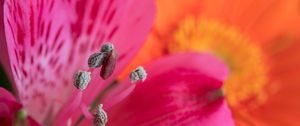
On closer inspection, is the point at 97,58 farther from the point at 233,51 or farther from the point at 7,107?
the point at 233,51

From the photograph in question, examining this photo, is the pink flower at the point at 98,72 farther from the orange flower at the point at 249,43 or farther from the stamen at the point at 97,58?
the orange flower at the point at 249,43

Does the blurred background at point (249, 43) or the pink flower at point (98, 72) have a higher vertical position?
the blurred background at point (249, 43)

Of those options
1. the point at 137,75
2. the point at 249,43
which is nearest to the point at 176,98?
the point at 137,75

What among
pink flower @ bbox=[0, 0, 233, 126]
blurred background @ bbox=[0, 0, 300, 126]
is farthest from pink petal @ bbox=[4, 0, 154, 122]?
blurred background @ bbox=[0, 0, 300, 126]

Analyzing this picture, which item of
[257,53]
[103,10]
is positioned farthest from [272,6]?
[103,10]

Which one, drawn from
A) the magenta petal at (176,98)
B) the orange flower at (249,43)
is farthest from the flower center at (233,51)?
the magenta petal at (176,98)

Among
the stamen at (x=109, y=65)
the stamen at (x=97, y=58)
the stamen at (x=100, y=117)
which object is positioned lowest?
the stamen at (x=100, y=117)
